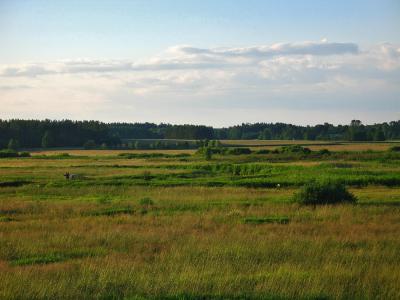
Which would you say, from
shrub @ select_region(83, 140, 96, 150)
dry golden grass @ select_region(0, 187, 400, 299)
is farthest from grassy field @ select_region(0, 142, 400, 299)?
shrub @ select_region(83, 140, 96, 150)

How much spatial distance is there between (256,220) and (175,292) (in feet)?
32.9

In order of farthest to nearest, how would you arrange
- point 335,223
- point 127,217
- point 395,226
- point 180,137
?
1. point 180,137
2. point 127,217
3. point 335,223
4. point 395,226

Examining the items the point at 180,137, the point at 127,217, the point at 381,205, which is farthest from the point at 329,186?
the point at 180,137

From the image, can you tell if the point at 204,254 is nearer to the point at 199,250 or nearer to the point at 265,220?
the point at 199,250

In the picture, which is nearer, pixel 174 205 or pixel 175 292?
pixel 175 292

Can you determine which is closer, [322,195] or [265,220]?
[265,220]

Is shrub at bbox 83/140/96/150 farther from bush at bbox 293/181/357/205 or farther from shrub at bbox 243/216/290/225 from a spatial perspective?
shrub at bbox 243/216/290/225

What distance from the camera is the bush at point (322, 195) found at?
25328mm

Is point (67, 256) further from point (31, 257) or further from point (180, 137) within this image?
point (180, 137)

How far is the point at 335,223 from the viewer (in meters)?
18.5

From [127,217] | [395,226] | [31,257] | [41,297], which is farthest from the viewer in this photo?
[127,217]

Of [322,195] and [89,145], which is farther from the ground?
[322,195]

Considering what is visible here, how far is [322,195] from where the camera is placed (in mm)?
25531

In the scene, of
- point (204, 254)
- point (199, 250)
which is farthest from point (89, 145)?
point (204, 254)
